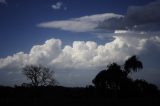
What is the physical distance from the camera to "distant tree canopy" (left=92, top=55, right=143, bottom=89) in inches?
2603

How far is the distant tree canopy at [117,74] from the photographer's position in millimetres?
66125

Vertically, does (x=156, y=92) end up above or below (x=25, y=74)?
below

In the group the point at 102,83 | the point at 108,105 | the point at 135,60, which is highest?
the point at 135,60

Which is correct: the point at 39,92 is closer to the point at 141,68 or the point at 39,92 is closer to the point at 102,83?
the point at 102,83

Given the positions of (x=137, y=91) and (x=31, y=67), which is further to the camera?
(x=31, y=67)

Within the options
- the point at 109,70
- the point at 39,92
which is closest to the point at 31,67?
the point at 39,92

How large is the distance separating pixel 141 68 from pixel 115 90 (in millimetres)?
8496

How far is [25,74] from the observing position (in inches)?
3878

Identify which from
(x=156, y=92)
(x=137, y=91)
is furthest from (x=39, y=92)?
(x=156, y=92)

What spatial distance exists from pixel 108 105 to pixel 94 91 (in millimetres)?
30926

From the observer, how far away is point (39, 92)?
67.1 metres

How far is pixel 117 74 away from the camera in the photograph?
66.4 m

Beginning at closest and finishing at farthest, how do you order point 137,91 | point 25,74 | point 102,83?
1. point 137,91
2. point 102,83
3. point 25,74

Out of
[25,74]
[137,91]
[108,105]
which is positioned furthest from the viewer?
[25,74]
